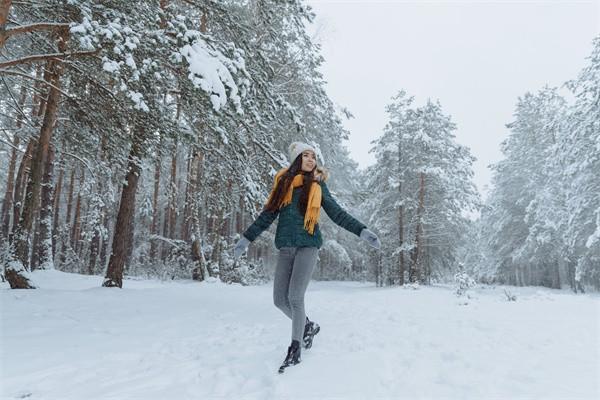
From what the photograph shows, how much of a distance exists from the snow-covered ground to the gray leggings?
0.42m

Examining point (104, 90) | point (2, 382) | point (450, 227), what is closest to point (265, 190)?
point (104, 90)

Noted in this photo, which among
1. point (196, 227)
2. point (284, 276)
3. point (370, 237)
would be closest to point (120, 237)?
point (196, 227)

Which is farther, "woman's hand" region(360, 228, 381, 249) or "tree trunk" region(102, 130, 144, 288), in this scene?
"tree trunk" region(102, 130, 144, 288)

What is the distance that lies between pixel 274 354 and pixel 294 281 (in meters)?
0.89

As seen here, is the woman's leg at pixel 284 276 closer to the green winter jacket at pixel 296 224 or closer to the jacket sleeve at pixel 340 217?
the green winter jacket at pixel 296 224

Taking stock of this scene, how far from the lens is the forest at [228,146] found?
5.49m

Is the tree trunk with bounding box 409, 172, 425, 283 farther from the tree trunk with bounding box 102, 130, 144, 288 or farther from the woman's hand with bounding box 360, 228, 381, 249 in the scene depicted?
the woman's hand with bounding box 360, 228, 381, 249

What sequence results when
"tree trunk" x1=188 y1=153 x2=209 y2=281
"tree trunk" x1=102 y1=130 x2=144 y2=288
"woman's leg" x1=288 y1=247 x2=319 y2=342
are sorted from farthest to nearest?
"tree trunk" x1=188 y1=153 x2=209 y2=281
"tree trunk" x1=102 y1=130 x2=144 y2=288
"woman's leg" x1=288 y1=247 x2=319 y2=342

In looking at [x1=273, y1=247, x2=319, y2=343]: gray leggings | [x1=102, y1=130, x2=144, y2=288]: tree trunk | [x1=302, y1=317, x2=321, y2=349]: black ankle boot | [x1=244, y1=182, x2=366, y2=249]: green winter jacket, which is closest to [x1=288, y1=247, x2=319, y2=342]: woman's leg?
[x1=273, y1=247, x2=319, y2=343]: gray leggings

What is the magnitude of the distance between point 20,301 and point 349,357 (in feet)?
18.8

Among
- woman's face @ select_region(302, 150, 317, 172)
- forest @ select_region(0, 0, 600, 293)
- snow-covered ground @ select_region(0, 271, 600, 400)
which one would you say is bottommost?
snow-covered ground @ select_region(0, 271, 600, 400)

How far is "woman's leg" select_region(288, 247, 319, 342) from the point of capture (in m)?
3.69

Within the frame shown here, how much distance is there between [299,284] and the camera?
3.74 m

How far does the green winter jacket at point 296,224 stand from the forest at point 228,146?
1.69 meters
